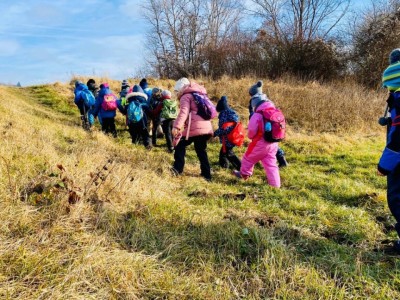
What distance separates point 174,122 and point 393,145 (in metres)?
3.44

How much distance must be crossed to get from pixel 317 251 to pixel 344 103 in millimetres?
10780

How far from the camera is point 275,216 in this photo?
4.30 m

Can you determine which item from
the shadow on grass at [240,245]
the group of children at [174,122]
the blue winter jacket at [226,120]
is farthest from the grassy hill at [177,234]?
the blue winter jacket at [226,120]

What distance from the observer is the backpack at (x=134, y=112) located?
856 cm

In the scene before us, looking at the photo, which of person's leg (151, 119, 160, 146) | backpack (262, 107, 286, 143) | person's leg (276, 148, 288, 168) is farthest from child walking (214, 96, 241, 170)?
person's leg (151, 119, 160, 146)

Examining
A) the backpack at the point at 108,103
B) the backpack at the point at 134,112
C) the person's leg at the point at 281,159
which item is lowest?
the person's leg at the point at 281,159

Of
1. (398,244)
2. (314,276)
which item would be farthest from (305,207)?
(314,276)

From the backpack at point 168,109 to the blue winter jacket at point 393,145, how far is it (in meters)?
5.95

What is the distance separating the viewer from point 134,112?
8562 millimetres

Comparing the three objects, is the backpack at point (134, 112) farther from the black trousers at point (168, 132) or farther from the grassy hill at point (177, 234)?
the grassy hill at point (177, 234)

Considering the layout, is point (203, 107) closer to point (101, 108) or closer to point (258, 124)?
point (258, 124)

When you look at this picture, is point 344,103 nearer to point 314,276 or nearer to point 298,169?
point 298,169

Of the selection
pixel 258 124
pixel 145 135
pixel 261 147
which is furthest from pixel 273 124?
pixel 145 135

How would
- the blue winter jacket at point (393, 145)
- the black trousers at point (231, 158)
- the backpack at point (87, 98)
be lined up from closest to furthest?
1. the blue winter jacket at point (393, 145)
2. the black trousers at point (231, 158)
3. the backpack at point (87, 98)
